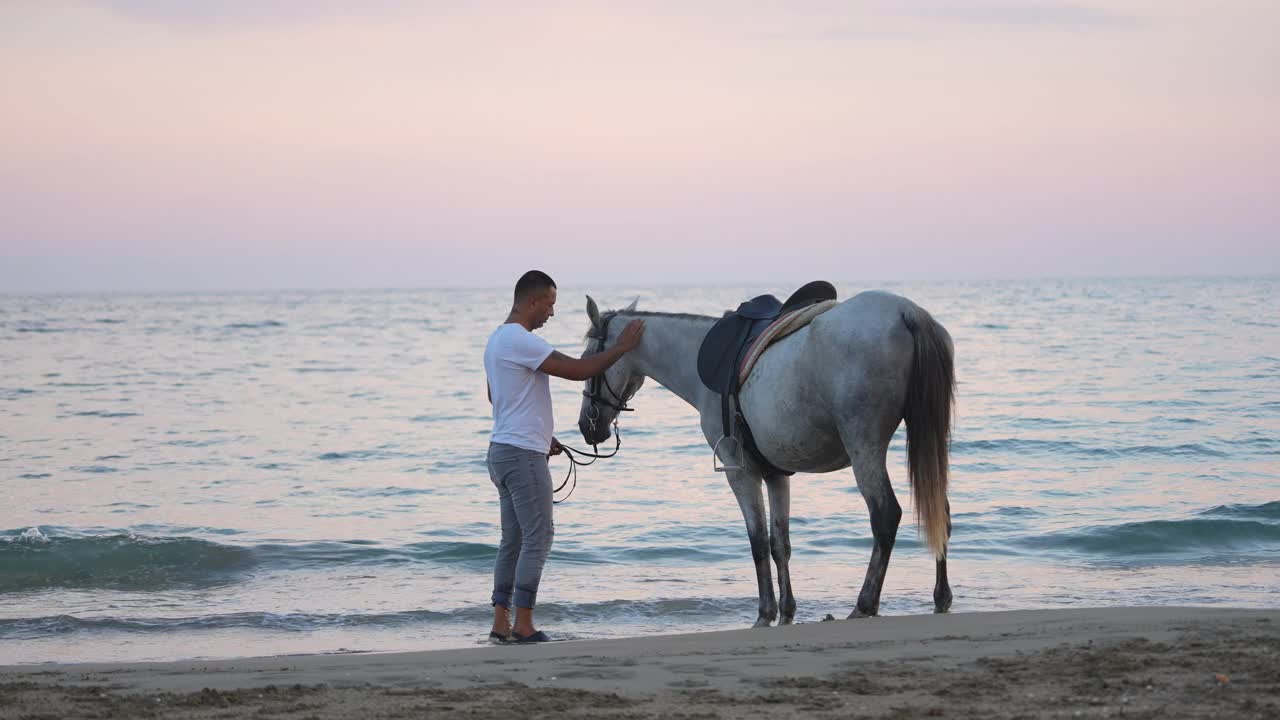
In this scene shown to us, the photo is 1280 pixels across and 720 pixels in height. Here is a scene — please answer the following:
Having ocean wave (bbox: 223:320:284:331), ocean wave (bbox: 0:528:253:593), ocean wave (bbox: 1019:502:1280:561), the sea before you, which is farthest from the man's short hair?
ocean wave (bbox: 223:320:284:331)

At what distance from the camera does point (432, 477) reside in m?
14.1

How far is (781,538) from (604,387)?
1.45 m

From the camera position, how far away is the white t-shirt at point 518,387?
606cm

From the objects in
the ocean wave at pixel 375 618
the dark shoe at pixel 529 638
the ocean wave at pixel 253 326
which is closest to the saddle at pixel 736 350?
the dark shoe at pixel 529 638

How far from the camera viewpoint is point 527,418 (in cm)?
615

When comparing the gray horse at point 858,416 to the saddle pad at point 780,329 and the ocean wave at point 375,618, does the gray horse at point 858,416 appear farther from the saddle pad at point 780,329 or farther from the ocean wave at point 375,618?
the ocean wave at point 375,618

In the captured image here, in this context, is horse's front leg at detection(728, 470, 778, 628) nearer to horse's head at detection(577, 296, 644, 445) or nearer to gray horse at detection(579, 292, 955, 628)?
gray horse at detection(579, 292, 955, 628)

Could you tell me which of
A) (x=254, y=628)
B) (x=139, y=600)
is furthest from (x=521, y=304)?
(x=139, y=600)

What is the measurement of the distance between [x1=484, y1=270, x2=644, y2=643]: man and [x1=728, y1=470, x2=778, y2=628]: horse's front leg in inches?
39.6

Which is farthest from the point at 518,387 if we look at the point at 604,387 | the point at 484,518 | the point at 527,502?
the point at 484,518

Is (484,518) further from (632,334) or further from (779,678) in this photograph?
(779,678)

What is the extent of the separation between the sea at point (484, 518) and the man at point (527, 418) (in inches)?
41.7

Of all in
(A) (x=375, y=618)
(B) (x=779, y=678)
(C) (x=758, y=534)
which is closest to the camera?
(B) (x=779, y=678)

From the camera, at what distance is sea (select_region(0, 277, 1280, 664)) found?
7.82 meters
